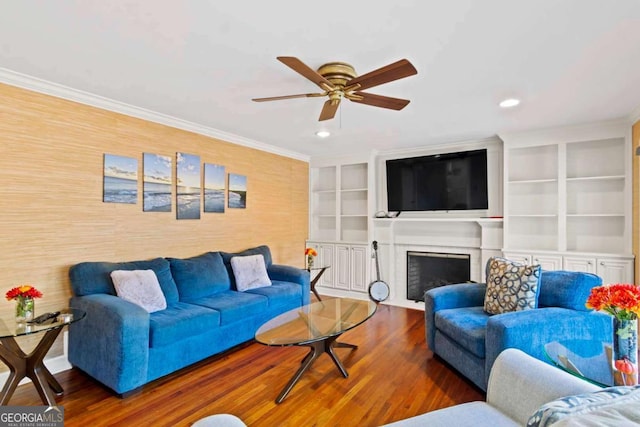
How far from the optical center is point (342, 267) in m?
5.42

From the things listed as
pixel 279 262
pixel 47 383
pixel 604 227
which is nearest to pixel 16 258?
pixel 47 383

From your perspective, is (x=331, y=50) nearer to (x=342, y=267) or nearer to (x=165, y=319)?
(x=165, y=319)

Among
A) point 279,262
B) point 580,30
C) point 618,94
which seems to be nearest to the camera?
point 580,30

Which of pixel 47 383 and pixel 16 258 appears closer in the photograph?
pixel 47 383

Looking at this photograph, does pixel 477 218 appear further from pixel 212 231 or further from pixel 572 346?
pixel 212 231

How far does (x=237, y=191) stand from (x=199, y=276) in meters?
1.38

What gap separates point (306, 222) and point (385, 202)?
142 cm

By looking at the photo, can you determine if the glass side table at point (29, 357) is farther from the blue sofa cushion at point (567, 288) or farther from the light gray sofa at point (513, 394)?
the blue sofa cushion at point (567, 288)

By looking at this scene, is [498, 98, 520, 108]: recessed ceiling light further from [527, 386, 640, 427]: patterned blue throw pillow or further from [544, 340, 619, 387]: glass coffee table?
[527, 386, 640, 427]: patterned blue throw pillow

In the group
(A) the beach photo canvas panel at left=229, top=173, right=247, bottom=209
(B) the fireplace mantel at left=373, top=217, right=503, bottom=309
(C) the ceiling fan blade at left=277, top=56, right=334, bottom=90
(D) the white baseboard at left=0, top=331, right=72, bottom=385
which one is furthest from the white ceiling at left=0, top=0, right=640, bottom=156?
(D) the white baseboard at left=0, top=331, right=72, bottom=385

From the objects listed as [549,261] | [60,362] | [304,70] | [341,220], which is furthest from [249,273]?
[549,261]

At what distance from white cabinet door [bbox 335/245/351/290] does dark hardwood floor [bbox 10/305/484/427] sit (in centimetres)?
215

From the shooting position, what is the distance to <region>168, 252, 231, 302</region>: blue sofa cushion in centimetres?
333

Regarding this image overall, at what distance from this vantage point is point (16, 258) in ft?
8.24
